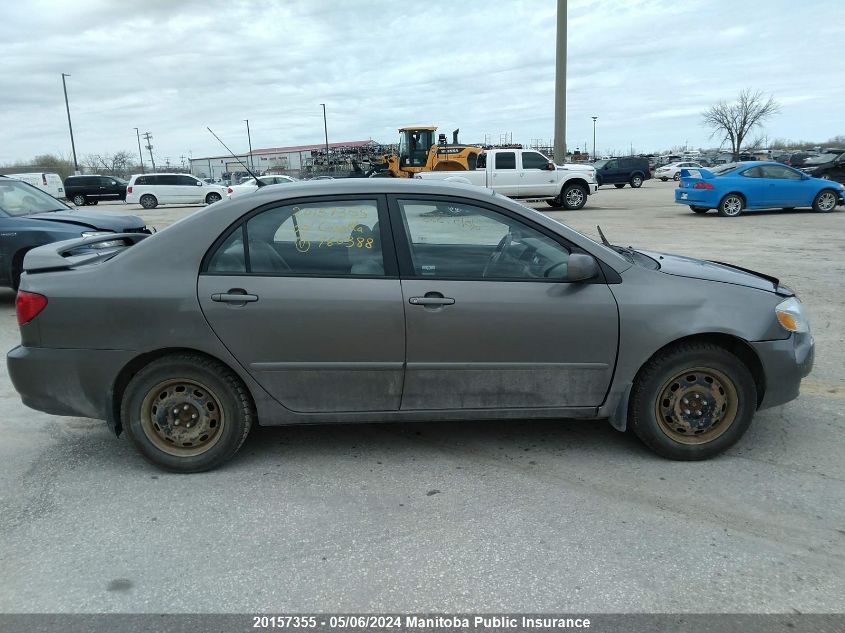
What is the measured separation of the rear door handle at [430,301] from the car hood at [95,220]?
566 cm

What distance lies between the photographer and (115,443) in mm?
4016

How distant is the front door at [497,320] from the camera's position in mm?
3420

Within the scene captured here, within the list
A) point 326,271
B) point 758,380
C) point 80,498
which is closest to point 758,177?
point 758,380

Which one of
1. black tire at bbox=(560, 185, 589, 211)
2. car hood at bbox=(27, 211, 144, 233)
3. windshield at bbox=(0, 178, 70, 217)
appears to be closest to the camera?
car hood at bbox=(27, 211, 144, 233)

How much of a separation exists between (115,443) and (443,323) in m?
2.29

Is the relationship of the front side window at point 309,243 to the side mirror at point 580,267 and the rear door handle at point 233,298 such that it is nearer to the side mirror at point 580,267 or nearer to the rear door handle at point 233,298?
the rear door handle at point 233,298

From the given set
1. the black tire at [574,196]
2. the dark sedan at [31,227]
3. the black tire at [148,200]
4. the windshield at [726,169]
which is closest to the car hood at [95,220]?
the dark sedan at [31,227]

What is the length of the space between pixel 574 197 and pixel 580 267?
20.0 meters

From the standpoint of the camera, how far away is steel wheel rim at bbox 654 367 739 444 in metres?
3.56

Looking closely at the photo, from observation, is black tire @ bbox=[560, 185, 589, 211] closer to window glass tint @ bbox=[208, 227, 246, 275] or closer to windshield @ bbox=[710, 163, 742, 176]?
windshield @ bbox=[710, 163, 742, 176]

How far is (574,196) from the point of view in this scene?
2245cm

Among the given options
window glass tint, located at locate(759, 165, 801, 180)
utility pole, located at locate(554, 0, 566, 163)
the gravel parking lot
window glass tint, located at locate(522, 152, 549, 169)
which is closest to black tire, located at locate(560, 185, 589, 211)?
window glass tint, located at locate(522, 152, 549, 169)

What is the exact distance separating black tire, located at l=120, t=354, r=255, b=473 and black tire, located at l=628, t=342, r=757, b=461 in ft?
7.37

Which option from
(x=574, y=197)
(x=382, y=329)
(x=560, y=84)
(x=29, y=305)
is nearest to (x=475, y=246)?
(x=382, y=329)
